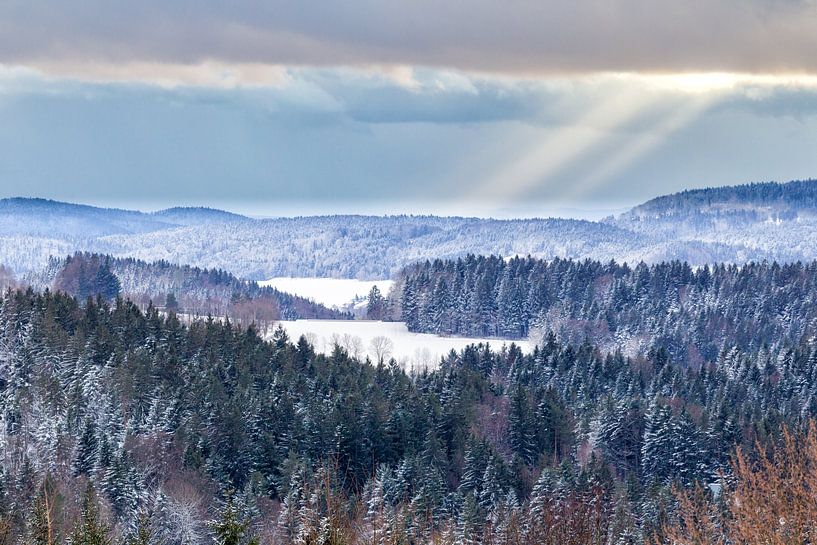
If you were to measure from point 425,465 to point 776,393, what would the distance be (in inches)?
2401

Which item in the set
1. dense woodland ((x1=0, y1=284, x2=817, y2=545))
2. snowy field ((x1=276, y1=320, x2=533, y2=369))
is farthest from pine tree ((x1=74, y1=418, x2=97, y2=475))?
snowy field ((x1=276, y1=320, x2=533, y2=369))

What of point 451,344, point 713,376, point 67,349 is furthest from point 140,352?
point 451,344

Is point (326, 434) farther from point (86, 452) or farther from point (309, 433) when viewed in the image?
point (86, 452)

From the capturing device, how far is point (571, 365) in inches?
5527

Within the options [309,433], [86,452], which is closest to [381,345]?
[309,433]

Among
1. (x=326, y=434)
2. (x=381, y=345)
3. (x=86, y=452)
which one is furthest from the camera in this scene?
(x=381, y=345)

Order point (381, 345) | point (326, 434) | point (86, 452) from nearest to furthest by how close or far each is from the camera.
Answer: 1. point (86, 452)
2. point (326, 434)
3. point (381, 345)

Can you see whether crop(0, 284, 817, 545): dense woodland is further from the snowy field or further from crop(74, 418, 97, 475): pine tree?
the snowy field

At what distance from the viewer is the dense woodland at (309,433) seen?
2625 inches

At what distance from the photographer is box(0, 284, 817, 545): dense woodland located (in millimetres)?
66688

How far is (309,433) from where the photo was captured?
293 ft

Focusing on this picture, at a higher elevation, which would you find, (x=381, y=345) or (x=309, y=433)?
(x=381, y=345)

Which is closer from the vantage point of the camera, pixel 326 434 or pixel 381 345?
pixel 326 434

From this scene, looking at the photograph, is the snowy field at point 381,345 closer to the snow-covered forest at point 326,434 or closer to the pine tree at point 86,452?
the snow-covered forest at point 326,434
